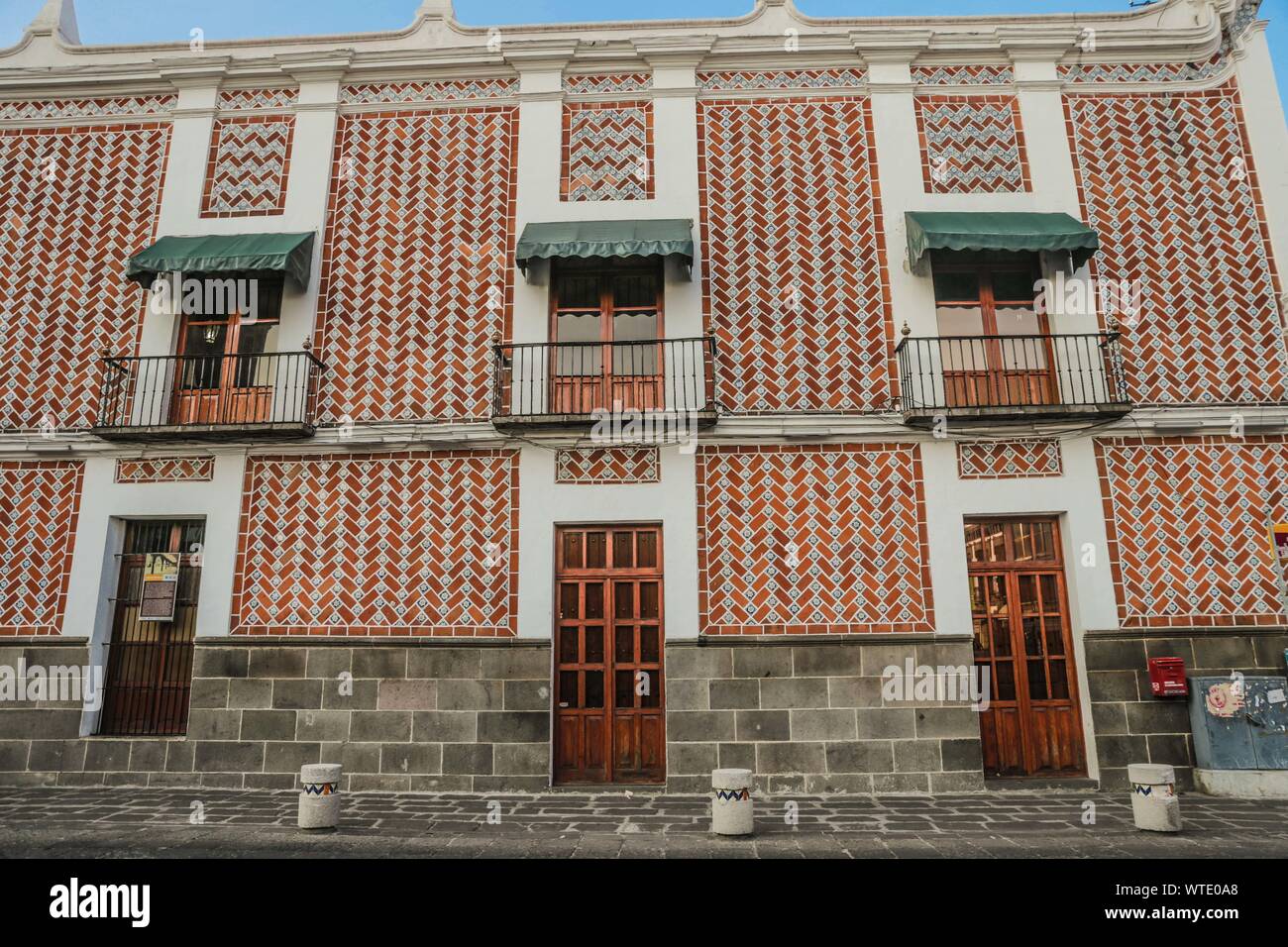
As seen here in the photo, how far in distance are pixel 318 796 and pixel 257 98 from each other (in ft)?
32.7

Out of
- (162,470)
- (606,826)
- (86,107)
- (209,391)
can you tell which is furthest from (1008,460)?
(86,107)

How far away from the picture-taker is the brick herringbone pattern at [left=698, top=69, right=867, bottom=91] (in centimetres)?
1122

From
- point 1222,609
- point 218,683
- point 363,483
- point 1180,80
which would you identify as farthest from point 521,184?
point 1222,609

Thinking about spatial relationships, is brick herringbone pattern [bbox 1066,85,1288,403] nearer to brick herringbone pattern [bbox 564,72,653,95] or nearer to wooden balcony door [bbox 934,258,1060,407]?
wooden balcony door [bbox 934,258,1060,407]

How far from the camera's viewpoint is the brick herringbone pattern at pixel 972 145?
35.4ft

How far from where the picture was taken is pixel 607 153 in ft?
36.4

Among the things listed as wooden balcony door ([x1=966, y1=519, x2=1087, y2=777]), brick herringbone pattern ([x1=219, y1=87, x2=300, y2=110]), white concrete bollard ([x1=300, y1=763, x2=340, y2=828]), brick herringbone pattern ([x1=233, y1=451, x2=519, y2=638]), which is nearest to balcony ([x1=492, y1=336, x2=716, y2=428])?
brick herringbone pattern ([x1=233, y1=451, x2=519, y2=638])

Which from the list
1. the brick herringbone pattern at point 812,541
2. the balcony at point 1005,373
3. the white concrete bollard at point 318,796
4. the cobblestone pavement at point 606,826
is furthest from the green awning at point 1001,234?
the white concrete bollard at point 318,796

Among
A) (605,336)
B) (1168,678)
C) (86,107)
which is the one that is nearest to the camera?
(1168,678)

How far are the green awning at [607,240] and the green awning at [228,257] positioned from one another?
294cm

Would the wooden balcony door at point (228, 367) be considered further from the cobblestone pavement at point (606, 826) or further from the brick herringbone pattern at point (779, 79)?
the brick herringbone pattern at point (779, 79)

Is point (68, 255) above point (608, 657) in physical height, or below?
above

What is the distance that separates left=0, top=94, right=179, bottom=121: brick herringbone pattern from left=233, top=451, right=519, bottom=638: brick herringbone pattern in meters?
5.92

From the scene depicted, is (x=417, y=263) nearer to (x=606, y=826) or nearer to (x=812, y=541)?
(x=812, y=541)
